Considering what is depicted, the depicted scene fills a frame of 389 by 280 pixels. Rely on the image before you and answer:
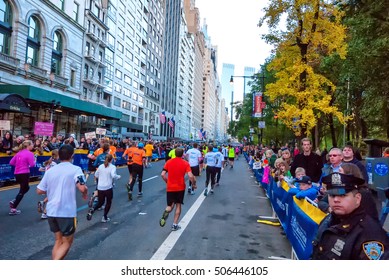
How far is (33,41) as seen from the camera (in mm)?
30984

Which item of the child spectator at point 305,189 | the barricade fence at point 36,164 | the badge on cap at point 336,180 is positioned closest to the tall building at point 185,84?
the barricade fence at point 36,164

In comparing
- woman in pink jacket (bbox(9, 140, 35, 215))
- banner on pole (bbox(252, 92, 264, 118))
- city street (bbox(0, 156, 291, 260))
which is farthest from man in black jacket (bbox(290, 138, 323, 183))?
banner on pole (bbox(252, 92, 264, 118))

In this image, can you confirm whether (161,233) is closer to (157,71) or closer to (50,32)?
(50,32)

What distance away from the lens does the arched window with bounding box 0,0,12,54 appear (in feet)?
88.2

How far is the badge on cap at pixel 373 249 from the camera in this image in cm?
205

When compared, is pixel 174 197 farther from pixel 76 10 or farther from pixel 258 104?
pixel 76 10

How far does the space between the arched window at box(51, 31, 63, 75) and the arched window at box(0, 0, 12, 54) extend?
685cm

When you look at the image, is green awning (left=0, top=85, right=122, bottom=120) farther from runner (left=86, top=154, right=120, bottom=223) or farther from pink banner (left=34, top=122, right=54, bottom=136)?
runner (left=86, top=154, right=120, bottom=223)

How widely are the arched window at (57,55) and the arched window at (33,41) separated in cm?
275

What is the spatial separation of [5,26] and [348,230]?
107ft

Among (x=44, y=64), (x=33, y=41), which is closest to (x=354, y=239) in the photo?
(x=33, y=41)

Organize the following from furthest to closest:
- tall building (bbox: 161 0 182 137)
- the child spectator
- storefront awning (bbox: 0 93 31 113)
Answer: tall building (bbox: 161 0 182 137)
storefront awning (bbox: 0 93 31 113)
the child spectator

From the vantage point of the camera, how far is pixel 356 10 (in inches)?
611
